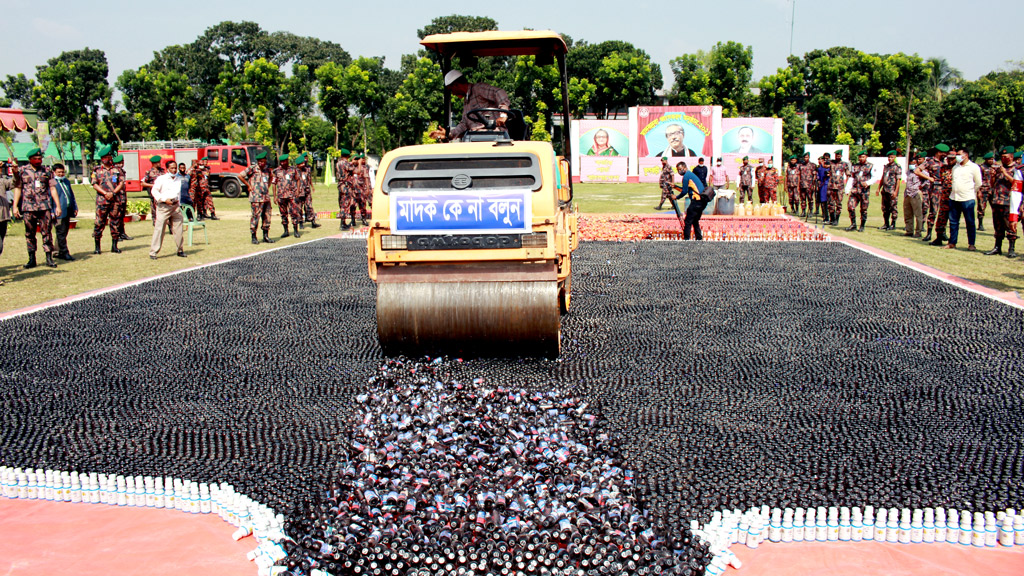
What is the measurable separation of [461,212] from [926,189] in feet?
41.3

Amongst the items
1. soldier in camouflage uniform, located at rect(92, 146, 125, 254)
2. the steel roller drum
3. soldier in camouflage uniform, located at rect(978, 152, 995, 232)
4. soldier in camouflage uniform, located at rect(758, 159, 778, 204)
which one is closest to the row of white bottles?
the steel roller drum

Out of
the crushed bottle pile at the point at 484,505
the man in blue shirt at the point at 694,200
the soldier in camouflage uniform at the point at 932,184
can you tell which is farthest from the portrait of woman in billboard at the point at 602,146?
the crushed bottle pile at the point at 484,505

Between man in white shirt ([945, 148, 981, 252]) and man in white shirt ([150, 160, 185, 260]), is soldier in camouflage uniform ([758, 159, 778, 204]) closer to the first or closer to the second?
man in white shirt ([945, 148, 981, 252])

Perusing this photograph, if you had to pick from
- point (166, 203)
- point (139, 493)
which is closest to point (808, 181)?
point (166, 203)

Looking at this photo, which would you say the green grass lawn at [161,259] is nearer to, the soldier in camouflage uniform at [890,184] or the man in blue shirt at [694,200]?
the soldier in camouflage uniform at [890,184]

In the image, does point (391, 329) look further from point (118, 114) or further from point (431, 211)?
point (118, 114)

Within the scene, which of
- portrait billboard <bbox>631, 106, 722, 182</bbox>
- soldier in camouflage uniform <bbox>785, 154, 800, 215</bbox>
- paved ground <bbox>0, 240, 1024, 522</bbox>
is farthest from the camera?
portrait billboard <bbox>631, 106, 722, 182</bbox>

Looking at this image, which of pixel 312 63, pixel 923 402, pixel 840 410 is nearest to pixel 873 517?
pixel 840 410

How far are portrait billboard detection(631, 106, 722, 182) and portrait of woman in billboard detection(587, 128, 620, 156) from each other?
5.15 ft

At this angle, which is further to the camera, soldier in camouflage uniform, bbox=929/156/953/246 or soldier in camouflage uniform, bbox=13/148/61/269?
soldier in camouflage uniform, bbox=929/156/953/246

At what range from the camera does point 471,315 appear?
517 centimetres

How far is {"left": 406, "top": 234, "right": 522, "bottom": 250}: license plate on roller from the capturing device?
5.08 meters

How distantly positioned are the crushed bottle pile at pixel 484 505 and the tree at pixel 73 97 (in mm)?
52185

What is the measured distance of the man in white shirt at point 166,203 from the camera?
38.6ft
